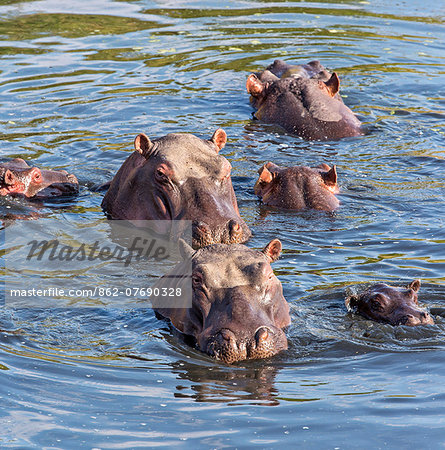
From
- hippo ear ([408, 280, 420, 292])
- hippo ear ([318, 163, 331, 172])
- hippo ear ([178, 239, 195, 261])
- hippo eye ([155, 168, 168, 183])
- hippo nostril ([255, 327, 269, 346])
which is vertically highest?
hippo eye ([155, 168, 168, 183])

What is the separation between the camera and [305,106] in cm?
1566

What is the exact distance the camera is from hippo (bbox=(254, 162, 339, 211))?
1241 centimetres

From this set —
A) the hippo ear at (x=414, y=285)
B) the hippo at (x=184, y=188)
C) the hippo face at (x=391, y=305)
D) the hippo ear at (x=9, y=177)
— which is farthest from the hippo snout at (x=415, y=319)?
the hippo ear at (x=9, y=177)

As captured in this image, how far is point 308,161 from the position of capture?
14.3 m

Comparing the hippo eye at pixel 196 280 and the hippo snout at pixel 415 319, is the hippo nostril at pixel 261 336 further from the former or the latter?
the hippo snout at pixel 415 319

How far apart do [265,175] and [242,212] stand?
1.90 ft

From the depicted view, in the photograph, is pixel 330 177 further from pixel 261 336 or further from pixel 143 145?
pixel 261 336

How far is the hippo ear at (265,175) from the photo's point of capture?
1240cm

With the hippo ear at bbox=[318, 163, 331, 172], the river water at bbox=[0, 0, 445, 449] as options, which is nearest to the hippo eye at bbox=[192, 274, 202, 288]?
the river water at bbox=[0, 0, 445, 449]

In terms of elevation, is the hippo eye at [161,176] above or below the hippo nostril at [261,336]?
above

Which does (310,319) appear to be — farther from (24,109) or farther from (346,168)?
(24,109)

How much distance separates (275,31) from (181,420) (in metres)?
16.3

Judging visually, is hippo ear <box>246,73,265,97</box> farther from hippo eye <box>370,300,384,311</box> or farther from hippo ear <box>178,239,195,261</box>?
hippo eye <box>370,300,384,311</box>

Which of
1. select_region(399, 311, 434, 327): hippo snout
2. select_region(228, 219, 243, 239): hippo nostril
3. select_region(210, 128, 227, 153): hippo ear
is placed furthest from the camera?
select_region(210, 128, 227, 153): hippo ear
